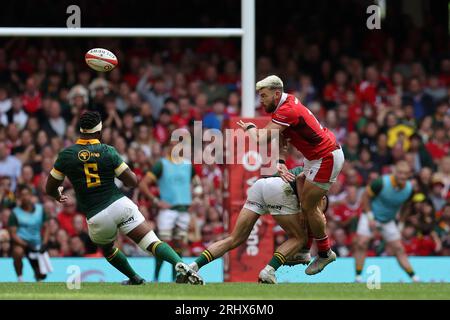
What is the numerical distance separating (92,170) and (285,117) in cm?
177

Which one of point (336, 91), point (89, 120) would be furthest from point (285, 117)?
point (336, 91)

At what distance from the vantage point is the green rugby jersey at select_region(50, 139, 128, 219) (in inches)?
452

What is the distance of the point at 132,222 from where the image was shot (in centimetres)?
1161

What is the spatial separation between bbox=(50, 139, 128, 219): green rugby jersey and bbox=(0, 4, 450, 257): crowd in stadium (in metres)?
6.04

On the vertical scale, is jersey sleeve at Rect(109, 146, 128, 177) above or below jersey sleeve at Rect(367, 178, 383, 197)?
above

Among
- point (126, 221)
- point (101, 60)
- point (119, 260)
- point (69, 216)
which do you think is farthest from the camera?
point (69, 216)

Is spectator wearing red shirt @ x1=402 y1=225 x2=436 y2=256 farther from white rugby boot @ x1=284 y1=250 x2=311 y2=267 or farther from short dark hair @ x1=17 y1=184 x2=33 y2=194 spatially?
white rugby boot @ x1=284 y1=250 x2=311 y2=267

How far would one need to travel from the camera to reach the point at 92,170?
37.8 feet

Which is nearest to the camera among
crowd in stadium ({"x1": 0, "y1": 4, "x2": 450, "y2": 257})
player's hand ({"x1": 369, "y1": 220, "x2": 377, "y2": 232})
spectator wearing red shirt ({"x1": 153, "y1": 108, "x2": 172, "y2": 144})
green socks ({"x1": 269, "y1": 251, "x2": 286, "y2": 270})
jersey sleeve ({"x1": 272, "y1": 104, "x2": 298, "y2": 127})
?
jersey sleeve ({"x1": 272, "y1": 104, "x2": 298, "y2": 127})

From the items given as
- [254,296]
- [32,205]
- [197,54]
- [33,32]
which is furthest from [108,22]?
[254,296]

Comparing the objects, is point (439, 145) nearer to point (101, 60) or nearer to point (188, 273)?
point (101, 60)

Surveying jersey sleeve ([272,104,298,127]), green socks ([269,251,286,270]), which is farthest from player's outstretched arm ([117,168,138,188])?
green socks ([269,251,286,270])

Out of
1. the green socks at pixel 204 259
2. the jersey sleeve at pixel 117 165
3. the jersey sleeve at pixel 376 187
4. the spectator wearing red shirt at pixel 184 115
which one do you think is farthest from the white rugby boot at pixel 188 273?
the spectator wearing red shirt at pixel 184 115

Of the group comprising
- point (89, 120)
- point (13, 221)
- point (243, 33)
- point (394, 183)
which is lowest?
point (13, 221)
